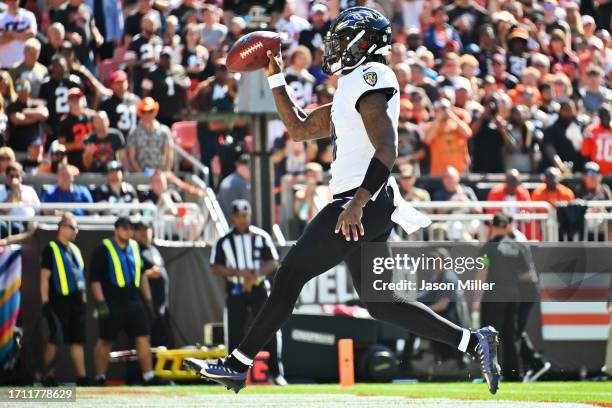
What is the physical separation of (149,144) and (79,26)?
8.54 ft

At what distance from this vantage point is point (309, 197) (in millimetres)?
14422

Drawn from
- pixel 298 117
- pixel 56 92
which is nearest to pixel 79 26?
pixel 56 92

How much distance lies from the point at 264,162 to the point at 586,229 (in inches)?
129

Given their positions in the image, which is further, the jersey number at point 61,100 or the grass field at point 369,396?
the jersey number at point 61,100

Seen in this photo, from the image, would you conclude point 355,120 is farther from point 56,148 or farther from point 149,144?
point 149,144

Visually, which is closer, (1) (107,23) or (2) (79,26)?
(2) (79,26)

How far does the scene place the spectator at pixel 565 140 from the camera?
1720 cm

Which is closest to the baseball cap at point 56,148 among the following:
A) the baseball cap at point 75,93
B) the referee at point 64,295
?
the baseball cap at point 75,93

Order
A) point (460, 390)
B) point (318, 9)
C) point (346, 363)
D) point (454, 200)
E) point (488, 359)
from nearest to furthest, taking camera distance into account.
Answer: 1. point (488, 359)
2. point (460, 390)
3. point (346, 363)
4. point (454, 200)
5. point (318, 9)

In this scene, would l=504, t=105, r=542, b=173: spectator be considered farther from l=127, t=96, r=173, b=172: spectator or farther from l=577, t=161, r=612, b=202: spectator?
l=127, t=96, r=173, b=172: spectator

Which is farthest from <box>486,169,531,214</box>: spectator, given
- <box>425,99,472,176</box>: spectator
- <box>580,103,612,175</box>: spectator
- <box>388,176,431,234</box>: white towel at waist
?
<box>388,176,431,234</box>: white towel at waist

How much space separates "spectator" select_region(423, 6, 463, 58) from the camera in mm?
20078

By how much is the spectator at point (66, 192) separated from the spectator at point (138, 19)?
4283 millimetres

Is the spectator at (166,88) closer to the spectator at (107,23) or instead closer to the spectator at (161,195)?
the spectator at (107,23)
